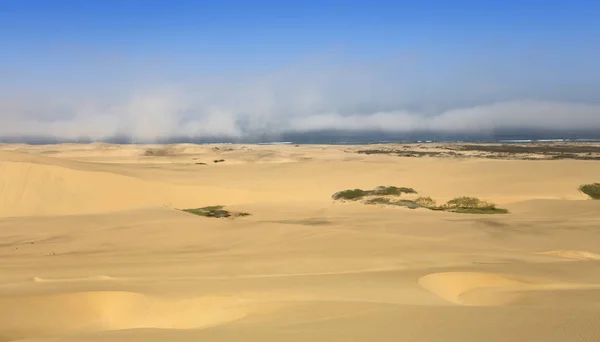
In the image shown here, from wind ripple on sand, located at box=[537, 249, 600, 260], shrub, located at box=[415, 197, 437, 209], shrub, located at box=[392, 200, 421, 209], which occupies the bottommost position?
shrub, located at box=[415, 197, 437, 209]

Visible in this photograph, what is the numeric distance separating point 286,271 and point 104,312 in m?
2.84

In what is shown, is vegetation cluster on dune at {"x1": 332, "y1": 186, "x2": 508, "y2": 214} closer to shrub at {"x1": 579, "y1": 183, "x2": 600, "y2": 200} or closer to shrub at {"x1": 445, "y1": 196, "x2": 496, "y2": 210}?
shrub at {"x1": 445, "y1": 196, "x2": 496, "y2": 210}

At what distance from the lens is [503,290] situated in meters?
6.63

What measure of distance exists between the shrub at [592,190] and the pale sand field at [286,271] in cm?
545

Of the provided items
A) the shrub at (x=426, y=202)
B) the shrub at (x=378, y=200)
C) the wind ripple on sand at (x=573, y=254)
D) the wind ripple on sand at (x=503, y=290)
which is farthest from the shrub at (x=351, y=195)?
the wind ripple on sand at (x=503, y=290)

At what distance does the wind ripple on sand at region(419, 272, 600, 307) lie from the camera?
19.1 feet

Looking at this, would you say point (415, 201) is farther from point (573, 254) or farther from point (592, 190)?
point (573, 254)

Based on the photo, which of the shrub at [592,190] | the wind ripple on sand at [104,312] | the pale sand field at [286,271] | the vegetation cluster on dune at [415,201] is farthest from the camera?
the shrub at [592,190]

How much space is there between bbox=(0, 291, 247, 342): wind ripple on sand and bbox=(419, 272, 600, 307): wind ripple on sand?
2.74 m

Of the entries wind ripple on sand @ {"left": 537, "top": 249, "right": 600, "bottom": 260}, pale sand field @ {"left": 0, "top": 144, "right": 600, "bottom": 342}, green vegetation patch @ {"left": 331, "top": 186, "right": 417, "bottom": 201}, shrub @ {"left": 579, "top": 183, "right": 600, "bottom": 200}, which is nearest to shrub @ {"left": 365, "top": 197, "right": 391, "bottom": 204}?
green vegetation patch @ {"left": 331, "top": 186, "right": 417, "bottom": 201}

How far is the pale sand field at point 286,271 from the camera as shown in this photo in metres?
4.77

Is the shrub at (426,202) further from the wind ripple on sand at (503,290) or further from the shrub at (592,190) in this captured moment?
the wind ripple on sand at (503,290)

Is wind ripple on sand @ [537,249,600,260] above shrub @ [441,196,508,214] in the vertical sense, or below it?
above

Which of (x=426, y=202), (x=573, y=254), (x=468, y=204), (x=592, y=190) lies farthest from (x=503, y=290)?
(x=592, y=190)
